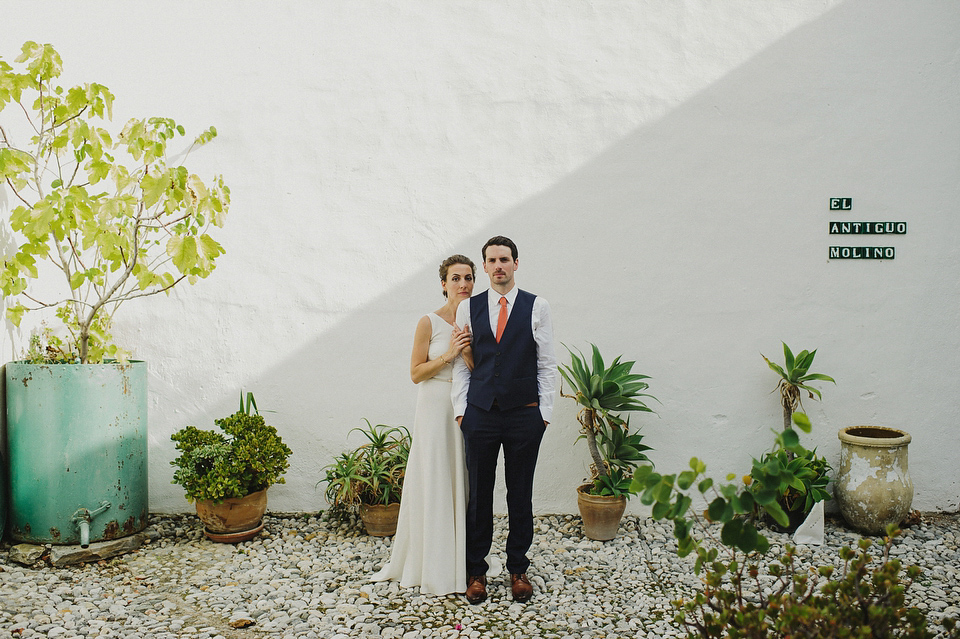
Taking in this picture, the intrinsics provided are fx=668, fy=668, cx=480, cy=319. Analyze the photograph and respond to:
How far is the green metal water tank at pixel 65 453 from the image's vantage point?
12.1 ft

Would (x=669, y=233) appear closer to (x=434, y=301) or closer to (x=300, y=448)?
(x=434, y=301)

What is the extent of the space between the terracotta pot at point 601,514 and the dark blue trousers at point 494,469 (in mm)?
903

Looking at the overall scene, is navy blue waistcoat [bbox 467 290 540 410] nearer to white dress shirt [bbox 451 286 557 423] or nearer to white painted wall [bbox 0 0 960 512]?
white dress shirt [bbox 451 286 557 423]

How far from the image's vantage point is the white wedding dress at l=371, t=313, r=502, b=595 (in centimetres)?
326

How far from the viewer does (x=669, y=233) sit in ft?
14.5

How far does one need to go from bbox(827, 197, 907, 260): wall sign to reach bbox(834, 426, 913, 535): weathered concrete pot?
46.8 inches

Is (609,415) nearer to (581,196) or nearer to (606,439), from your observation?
(606,439)

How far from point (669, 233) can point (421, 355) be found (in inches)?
80.5

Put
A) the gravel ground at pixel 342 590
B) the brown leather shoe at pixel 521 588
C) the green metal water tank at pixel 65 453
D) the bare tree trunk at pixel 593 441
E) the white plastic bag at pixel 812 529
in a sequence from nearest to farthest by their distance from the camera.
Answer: the gravel ground at pixel 342 590, the brown leather shoe at pixel 521 588, the green metal water tank at pixel 65 453, the white plastic bag at pixel 812 529, the bare tree trunk at pixel 593 441

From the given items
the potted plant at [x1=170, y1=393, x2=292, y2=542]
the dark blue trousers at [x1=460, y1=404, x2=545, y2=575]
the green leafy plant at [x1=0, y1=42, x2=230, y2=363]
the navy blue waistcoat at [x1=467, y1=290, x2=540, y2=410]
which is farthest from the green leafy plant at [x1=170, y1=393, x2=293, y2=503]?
the navy blue waistcoat at [x1=467, y1=290, x2=540, y2=410]

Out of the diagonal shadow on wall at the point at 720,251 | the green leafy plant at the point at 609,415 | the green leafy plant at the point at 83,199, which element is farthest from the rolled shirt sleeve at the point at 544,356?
the green leafy plant at the point at 83,199

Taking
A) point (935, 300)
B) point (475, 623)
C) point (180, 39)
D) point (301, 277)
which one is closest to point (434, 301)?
point (301, 277)

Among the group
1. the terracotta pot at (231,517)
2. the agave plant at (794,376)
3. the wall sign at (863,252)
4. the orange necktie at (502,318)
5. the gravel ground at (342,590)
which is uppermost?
the wall sign at (863,252)

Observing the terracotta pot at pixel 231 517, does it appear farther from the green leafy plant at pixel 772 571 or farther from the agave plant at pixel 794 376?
the agave plant at pixel 794 376
